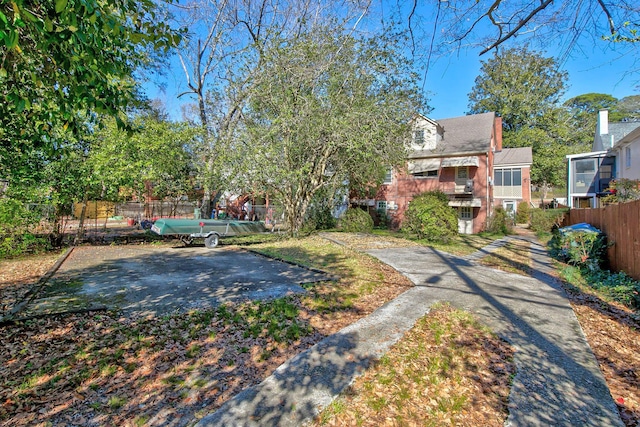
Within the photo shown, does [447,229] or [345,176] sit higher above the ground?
[345,176]

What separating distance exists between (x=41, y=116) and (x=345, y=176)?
496 inches

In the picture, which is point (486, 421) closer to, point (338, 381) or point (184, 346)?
point (338, 381)

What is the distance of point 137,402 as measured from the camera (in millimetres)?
2754

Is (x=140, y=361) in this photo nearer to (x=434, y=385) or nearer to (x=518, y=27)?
(x=434, y=385)

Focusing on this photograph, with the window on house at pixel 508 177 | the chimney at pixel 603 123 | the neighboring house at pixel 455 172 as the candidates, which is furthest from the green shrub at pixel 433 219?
the chimney at pixel 603 123

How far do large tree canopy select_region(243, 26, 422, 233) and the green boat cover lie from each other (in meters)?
2.16

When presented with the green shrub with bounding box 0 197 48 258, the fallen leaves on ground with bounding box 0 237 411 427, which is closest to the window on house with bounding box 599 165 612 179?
the fallen leaves on ground with bounding box 0 237 411 427

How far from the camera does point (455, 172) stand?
22453mm

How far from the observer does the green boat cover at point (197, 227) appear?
11.1m

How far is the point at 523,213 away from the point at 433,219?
18.5 meters

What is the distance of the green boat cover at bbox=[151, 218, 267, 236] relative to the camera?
1106cm

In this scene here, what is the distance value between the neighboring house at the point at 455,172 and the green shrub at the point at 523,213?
540 cm

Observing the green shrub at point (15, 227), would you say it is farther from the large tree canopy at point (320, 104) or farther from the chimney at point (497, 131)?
the chimney at point (497, 131)

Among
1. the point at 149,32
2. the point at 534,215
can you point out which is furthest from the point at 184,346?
the point at 534,215
